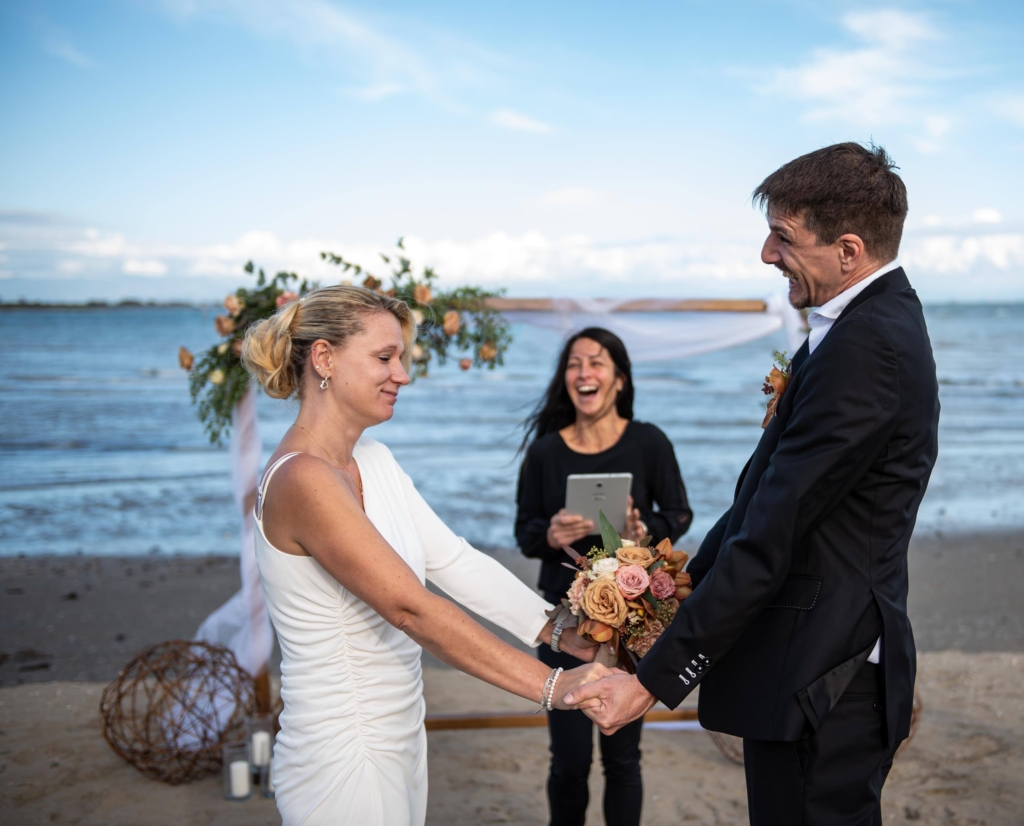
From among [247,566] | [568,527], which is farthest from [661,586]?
[247,566]

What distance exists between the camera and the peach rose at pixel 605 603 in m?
2.74

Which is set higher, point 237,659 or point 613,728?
point 613,728

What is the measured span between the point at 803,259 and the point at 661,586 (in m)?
1.06

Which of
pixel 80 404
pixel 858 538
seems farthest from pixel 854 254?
pixel 80 404

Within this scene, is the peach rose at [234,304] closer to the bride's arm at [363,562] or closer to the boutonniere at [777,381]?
the bride's arm at [363,562]

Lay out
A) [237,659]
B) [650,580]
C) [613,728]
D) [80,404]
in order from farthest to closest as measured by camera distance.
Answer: [80,404] → [237,659] → [650,580] → [613,728]

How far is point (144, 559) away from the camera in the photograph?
9391mm

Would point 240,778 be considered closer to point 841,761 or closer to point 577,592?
point 577,592

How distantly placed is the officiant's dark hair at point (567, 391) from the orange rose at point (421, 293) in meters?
0.98

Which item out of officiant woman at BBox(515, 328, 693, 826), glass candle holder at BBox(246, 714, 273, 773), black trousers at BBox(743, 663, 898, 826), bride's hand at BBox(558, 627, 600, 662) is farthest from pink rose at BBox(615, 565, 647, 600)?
glass candle holder at BBox(246, 714, 273, 773)

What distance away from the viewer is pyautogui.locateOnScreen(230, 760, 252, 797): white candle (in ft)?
14.7

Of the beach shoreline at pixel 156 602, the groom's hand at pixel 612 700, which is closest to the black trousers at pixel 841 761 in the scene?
the groom's hand at pixel 612 700

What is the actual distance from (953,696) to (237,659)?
4449 millimetres

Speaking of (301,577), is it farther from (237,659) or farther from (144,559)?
(144,559)
